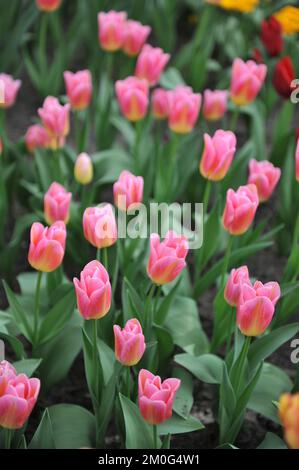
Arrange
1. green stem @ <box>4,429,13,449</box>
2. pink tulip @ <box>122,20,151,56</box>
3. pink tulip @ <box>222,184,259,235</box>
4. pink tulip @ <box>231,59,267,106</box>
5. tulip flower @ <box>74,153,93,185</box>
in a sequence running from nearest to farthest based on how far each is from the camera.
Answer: green stem @ <box>4,429,13,449</box>, pink tulip @ <box>222,184,259,235</box>, tulip flower @ <box>74,153,93,185</box>, pink tulip @ <box>231,59,267,106</box>, pink tulip @ <box>122,20,151,56</box>

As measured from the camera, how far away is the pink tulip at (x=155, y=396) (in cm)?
128

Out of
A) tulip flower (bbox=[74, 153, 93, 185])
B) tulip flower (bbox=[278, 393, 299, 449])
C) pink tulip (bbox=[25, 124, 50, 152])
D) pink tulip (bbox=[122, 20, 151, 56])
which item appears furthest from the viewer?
pink tulip (bbox=[122, 20, 151, 56])

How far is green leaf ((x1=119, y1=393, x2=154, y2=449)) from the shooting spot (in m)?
1.41

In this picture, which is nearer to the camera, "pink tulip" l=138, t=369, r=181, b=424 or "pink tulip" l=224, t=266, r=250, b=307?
"pink tulip" l=138, t=369, r=181, b=424

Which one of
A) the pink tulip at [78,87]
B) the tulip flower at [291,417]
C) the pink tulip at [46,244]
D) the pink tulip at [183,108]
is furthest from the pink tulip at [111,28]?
the tulip flower at [291,417]

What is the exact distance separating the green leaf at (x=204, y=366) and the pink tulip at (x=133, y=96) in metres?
0.60

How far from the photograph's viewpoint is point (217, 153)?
1628 mm

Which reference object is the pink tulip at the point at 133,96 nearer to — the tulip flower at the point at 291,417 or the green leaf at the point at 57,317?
the green leaf at the point at 57,317

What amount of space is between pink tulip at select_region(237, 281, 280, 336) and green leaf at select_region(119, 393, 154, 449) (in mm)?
241

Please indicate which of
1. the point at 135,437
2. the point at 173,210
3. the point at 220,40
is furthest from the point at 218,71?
the point at 135,437

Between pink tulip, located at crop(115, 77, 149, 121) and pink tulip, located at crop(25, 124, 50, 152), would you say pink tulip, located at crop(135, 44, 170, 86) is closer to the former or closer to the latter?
pink tulip, located at crop(115, 77, 149, 121)

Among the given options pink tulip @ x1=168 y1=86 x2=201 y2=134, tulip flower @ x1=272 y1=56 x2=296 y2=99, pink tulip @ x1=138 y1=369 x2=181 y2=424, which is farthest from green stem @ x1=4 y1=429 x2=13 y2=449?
tulip flower @ x1=272 y1=56 x2=296 y2=99

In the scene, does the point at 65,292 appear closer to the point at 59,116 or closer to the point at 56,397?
the point at 56,397

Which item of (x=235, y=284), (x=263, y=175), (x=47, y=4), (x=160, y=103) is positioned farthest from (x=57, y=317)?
(x=47, y=4)
